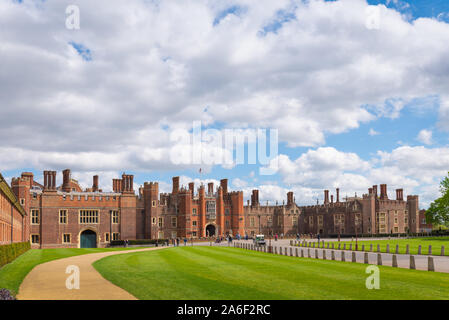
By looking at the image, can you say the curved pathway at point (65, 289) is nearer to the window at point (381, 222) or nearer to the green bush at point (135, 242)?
the green bush at point (135, 242)

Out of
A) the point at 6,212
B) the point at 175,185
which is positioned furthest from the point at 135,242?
the point at 6,212

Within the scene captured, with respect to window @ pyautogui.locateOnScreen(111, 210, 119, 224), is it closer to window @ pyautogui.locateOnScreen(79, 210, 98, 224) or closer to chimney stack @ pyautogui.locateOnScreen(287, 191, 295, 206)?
window @ pyautogui.locateOnScreen(79, 210, 98, 224)

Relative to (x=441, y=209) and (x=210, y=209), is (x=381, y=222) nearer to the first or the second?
(x=441, y=209)

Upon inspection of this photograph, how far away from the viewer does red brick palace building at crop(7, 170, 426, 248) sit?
211ft

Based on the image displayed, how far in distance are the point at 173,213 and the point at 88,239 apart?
15.8 meters

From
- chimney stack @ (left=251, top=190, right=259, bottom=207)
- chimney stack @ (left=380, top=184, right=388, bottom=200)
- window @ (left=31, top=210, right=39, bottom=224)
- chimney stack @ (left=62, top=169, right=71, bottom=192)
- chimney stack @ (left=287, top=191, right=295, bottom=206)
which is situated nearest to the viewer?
window @ (left=31, top=210, right=39, bottom=224)

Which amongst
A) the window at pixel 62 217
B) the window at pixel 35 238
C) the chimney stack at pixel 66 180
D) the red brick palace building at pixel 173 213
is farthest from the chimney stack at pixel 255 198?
the window at pixel 35 238

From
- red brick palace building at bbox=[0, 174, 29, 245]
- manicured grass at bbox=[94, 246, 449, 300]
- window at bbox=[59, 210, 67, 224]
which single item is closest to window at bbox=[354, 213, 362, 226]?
window at bbox=[59, 210, 67, 224]

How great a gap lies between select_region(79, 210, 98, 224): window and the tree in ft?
170

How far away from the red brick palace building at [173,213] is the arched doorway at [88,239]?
0.46 feet

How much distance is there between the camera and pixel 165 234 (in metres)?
77.1
